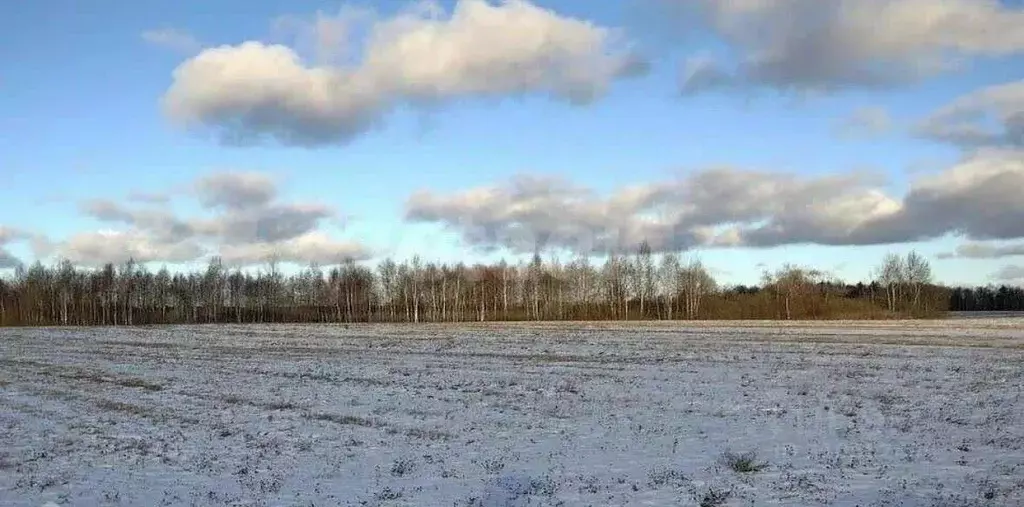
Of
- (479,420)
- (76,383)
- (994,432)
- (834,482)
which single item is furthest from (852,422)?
(76,383)

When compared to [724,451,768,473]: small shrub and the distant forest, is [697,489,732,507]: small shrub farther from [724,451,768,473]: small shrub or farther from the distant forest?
the distant forest

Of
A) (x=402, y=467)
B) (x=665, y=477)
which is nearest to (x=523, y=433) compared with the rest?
(x=402, y=467)

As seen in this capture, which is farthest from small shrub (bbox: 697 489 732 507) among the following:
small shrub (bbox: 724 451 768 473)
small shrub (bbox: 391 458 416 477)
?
small shrub (bbox: 391 458 416 477)

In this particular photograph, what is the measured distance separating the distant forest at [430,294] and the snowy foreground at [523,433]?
106 metres

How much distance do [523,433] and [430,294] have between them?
454 feet

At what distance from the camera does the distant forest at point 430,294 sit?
472 ft

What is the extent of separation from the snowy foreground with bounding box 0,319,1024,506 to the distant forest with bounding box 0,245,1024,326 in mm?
105598

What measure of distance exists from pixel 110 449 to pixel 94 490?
4.24m

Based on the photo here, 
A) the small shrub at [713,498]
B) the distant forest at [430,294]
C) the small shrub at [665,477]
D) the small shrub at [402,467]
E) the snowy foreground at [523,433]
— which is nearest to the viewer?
the small shrub at [713,498]

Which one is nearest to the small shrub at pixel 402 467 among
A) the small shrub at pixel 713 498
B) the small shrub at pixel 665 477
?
the small shrub at pixel 665 477

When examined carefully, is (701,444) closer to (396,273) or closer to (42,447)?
(42,447)

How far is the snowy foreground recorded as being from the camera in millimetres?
13773

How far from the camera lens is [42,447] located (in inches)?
725

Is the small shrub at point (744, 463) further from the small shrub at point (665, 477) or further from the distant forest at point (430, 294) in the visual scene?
the distant forest at point (430, 294)
